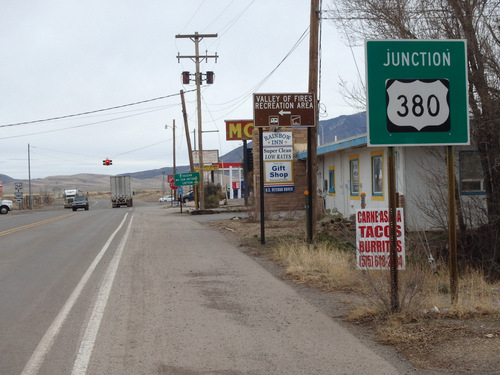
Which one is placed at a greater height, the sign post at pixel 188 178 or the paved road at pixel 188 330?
the sign post at pixel 188 178

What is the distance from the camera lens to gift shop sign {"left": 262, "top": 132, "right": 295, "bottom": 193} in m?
23.2

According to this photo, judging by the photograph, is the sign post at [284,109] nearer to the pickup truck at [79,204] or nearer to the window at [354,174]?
the window at [354,174]

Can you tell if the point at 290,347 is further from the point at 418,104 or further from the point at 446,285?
the point at 446,285

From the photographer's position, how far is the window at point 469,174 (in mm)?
17188

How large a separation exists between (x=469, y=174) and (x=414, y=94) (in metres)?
10.7

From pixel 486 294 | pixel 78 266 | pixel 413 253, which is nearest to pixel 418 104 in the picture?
pixel 486 294

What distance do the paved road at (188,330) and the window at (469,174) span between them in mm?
7860

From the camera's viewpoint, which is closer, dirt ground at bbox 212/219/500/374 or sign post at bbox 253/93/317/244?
dirt ground at bbox 212/219/500/374

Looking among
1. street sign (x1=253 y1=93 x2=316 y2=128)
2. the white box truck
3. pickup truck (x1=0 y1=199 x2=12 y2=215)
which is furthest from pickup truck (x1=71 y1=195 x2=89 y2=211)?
street sign (x1=253 y1=93 x2=316 y2=128)

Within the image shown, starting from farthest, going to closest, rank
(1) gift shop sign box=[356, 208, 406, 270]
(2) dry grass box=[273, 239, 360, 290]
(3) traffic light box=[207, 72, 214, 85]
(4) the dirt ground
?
1. (3) traffic light box=[207, 72, 214, 85]
2. (2) dry grass box=[273, 239, 360, 290]
3. (1) gift shop sign box=[356, 208, 406, 270]
4. (4) the dirt ground

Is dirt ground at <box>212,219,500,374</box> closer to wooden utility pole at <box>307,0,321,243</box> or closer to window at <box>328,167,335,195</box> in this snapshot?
wooden utility pole at <box>307,0,321,243</box>

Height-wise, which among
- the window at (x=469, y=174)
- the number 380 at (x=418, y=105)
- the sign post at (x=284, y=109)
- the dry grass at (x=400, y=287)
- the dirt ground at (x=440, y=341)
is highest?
the sign post at (x=284, y=109)

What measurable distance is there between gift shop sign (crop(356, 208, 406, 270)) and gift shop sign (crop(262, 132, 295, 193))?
43.0ft

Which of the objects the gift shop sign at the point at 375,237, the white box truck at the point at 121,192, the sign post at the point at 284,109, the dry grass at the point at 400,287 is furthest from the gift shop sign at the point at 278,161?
the white box truck at the point at 121,192
